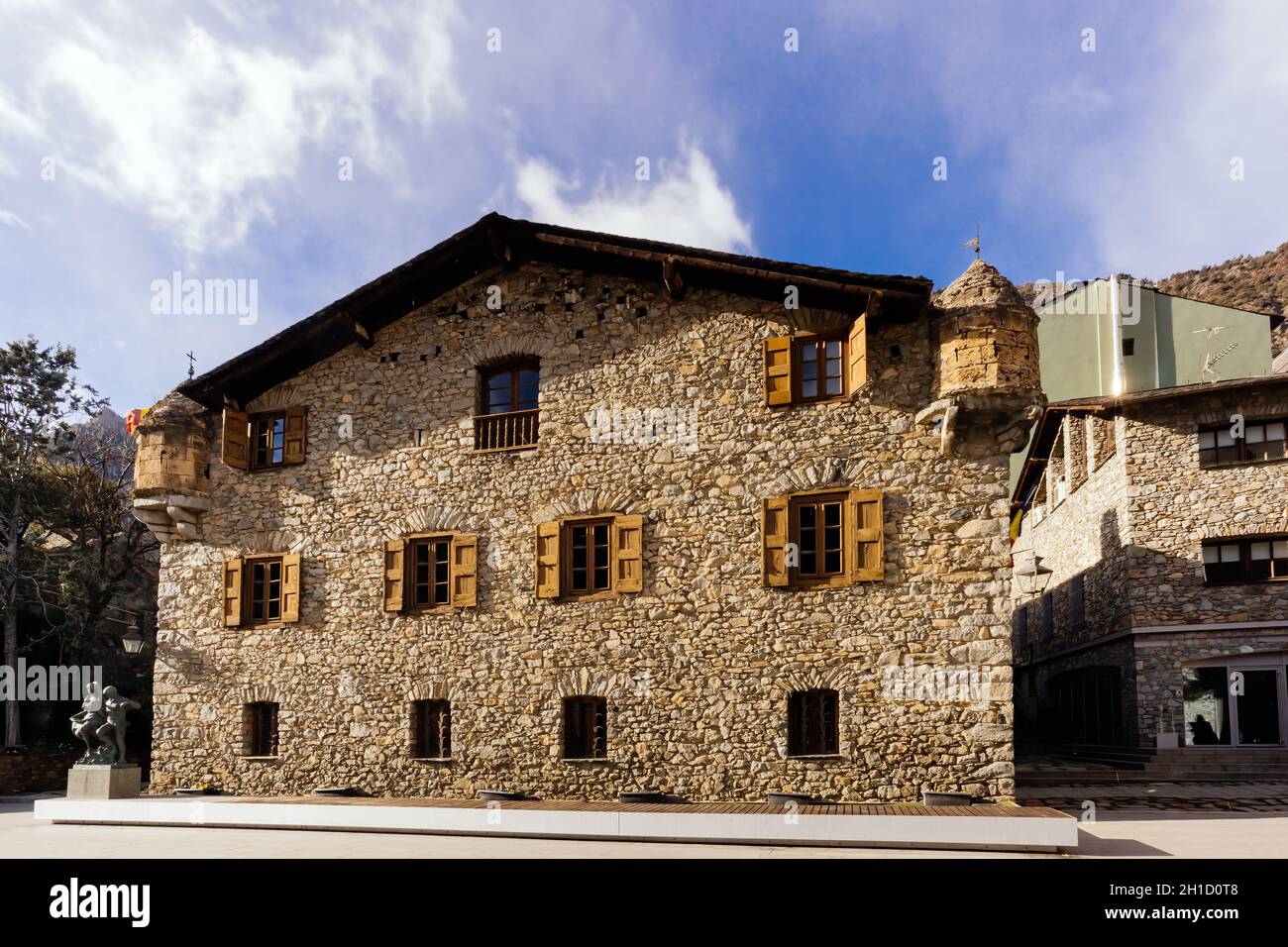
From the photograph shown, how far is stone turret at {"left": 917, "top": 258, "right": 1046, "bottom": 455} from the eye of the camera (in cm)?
1397

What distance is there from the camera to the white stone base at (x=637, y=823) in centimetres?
1065

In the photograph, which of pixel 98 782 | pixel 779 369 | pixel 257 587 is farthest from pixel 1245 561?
pixel 98 782

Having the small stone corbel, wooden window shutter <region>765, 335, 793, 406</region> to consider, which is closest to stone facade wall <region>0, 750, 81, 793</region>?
wooden window shutter <region>765, 335, 793, 406</region>

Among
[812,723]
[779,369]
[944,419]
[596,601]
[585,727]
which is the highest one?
[779,369]

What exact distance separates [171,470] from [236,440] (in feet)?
4.31

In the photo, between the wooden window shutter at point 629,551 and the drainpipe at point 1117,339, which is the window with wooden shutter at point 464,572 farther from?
the drainpipe at point 1117,339

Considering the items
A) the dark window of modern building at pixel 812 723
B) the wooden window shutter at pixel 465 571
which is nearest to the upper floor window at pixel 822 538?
the dark window of modern building at pixel 812 723

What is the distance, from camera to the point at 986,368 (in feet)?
46.0

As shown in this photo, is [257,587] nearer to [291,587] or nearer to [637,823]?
[291,587]

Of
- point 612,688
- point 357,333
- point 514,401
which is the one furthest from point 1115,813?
point 357,333

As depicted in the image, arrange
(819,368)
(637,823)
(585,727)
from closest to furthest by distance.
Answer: (637,823) → (819,368) → (585,727)

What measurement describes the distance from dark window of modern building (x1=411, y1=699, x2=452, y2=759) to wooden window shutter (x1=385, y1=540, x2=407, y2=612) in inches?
66.8

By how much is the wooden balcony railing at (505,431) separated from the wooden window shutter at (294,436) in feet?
11.8
